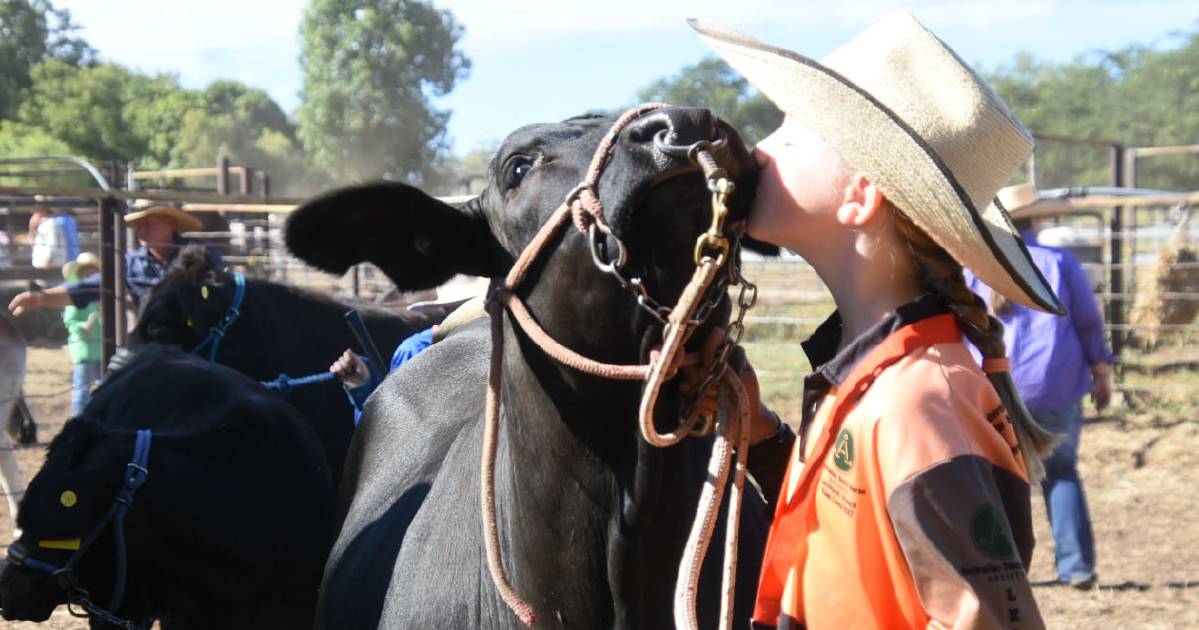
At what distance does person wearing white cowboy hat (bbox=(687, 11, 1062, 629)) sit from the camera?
1383mm

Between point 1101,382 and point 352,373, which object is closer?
point 352,373

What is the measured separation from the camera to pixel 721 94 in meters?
58.6

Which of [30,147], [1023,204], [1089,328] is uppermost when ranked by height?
[30,147]

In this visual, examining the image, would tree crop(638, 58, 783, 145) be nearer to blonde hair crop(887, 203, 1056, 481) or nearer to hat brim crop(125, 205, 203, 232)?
hat brim crop(125, 205, 203, 232)

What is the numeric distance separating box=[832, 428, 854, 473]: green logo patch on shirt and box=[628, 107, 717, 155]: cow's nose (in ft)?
1.45

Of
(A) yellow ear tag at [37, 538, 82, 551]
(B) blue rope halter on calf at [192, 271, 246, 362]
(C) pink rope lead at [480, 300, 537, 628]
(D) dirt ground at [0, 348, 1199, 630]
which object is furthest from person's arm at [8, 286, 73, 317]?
(C) pink rope lead at [480, 300, 537, 628]

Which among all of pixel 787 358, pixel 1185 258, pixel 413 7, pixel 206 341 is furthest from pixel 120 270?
pixel 413 7

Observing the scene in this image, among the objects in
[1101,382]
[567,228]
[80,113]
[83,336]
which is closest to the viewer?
[567,228]

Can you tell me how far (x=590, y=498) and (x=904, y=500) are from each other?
0.65 metres

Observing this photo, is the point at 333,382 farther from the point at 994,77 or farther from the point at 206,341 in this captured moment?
the point at 994,77

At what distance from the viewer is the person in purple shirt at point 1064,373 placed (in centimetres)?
590

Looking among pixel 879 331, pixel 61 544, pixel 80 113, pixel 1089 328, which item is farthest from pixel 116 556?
pixel 80 113

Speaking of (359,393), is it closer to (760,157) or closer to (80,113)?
(760,157)

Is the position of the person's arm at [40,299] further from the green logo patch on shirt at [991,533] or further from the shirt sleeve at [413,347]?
the green logo patch on shirt at [991,533]
